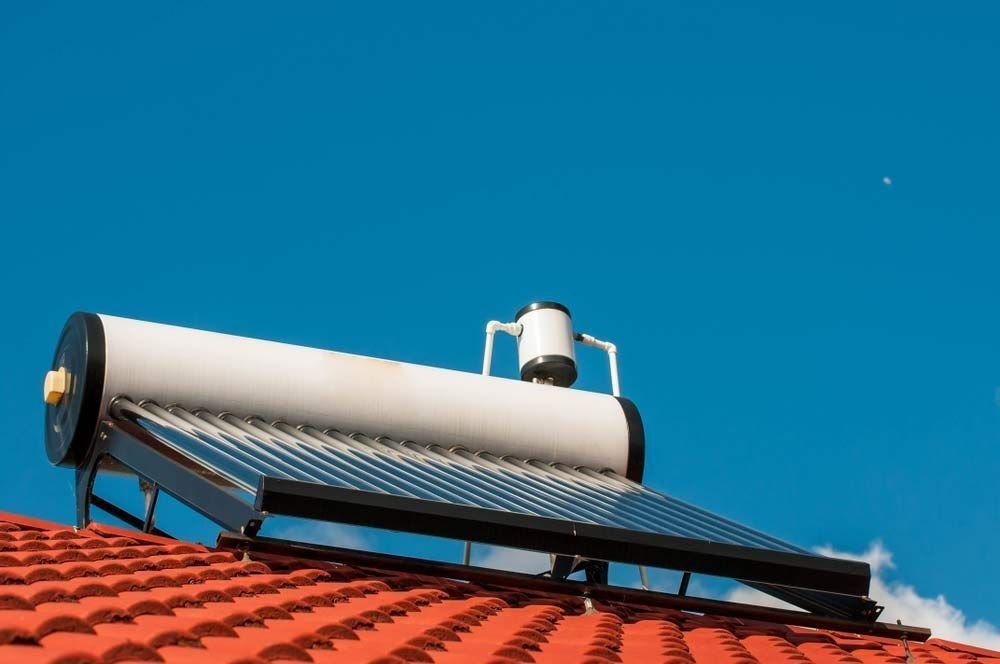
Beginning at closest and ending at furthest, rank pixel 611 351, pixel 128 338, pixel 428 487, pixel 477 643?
1. pixel 477 643
2. pixel 428 487
3. pixel 128 338
4. pixel 611 351

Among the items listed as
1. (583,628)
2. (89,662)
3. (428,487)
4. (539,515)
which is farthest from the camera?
(428,487)

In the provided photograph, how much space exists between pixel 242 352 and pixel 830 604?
312 cm

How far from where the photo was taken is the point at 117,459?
6379 mm

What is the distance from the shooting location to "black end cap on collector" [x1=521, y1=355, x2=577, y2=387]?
9266 mm

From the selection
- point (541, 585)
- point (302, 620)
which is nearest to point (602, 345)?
point (541, 585)

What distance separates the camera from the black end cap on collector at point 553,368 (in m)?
9.27

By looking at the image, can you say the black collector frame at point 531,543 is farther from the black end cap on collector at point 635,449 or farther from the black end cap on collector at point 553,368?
the black end cap on collector at point 553,368

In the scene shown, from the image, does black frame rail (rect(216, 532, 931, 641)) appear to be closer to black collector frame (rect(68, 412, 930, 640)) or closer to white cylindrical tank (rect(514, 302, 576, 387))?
black collector frame (rect(68, 412, 930, 640))

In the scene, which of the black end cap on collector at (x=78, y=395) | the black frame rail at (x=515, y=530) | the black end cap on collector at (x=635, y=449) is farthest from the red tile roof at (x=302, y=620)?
the black end cap on collector at (x=635, y=449)

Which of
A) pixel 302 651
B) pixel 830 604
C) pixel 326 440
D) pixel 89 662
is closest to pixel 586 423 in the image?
pixel 326 440

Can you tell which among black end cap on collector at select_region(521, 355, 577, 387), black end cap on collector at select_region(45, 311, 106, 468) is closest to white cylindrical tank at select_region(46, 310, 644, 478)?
black end cap on collector at select_region(45, 311, 106, 468)

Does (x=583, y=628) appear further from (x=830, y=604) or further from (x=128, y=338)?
(x=128, y=338)

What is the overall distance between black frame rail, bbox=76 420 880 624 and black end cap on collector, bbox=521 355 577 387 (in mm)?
3391

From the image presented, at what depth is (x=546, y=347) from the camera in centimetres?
931
